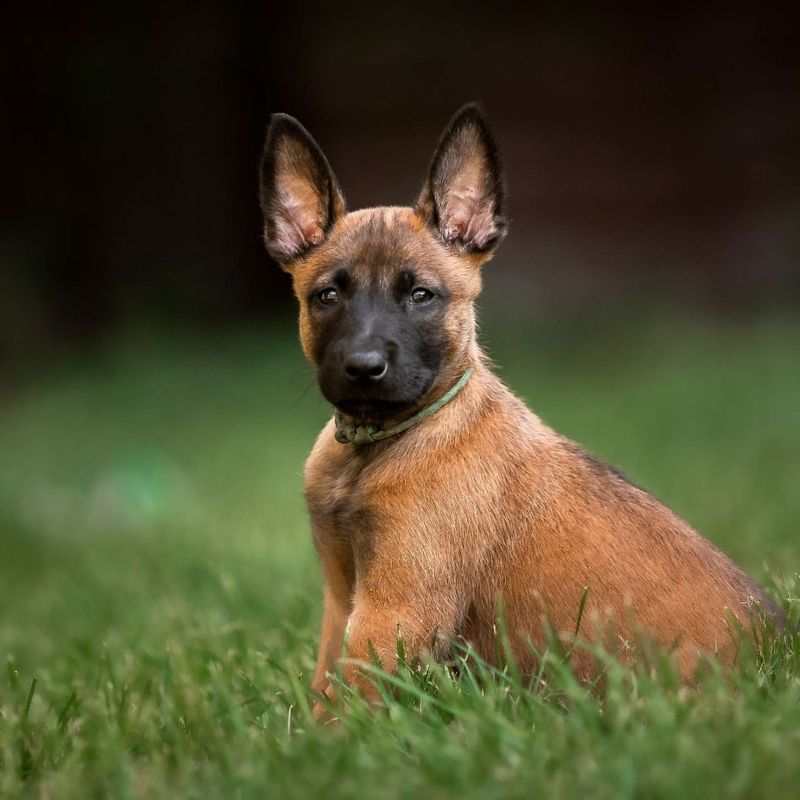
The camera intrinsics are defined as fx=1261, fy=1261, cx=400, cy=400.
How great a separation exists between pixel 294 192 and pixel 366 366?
965 millimetres

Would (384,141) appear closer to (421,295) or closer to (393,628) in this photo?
(421,295)

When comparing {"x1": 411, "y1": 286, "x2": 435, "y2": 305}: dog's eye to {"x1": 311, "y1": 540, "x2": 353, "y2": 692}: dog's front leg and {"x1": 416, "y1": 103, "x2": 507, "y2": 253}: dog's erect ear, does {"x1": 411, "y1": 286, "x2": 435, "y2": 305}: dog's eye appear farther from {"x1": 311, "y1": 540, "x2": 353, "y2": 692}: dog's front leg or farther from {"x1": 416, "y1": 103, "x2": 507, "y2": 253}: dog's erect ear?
{"x1": 311, "y1": 540, "x2": 353, "y2": 692}: dog's front leg

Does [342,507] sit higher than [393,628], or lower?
higher

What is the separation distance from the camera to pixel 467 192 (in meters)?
4.40

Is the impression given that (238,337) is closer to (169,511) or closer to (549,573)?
(169,511)

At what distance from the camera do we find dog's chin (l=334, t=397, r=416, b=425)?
395 cm

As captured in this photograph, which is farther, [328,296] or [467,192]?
[467,192]

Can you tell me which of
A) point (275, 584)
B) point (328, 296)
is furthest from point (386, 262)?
point (275, 584)

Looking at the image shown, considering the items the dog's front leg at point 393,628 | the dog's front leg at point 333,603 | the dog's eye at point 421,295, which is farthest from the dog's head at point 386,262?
the dog's front leg at point 393,628

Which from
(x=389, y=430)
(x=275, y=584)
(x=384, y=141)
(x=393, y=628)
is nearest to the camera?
(x=393, y=628)

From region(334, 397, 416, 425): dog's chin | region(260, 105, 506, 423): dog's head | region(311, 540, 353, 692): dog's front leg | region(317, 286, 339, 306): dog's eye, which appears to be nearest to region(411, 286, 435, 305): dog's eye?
region(260, 105, 506, 423): dog's head

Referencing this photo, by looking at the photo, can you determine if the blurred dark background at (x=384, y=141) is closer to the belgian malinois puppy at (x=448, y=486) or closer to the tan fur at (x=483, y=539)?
the belgian malinois puppy at (x=448, y=486)

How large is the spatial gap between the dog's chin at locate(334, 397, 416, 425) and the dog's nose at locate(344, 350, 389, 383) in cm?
9

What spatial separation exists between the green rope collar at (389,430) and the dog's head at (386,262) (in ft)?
Answer: 0.12
